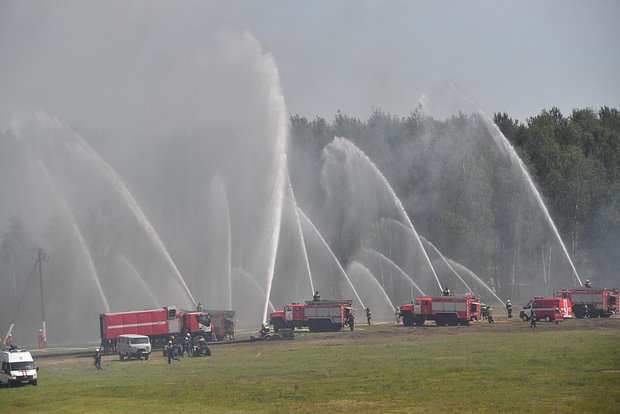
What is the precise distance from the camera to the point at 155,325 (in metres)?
90.4

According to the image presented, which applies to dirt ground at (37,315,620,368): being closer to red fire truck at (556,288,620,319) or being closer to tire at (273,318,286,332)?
red fire truck at (556,288,620,319)

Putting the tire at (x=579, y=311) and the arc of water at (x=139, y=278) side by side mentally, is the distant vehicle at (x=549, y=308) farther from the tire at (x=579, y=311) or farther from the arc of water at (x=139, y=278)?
the arc of water at (x=139, y=278)

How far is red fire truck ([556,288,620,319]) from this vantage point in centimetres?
9762

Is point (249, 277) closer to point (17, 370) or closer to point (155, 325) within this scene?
point (155, 325)

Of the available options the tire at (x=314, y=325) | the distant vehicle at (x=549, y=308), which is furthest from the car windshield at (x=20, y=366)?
the distant vehicle at (x=549, y=308)

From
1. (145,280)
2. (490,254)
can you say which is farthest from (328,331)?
(490,254)

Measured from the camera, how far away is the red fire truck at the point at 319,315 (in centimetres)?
9681

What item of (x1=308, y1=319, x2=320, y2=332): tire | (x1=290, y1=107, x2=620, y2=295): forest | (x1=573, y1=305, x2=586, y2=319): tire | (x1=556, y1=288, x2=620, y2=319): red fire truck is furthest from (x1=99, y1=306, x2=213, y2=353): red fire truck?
(x1=290, y1=107, x2=620, y2=295): forest

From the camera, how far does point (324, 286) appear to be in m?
150

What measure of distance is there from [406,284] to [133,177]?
51343 mm

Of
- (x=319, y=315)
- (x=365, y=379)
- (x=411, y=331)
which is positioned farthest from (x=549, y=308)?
(x=365, y=379)

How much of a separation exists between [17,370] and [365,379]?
24415 millimetres

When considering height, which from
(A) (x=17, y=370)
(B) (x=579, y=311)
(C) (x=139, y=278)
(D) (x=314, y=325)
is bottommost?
(A) (x=17, y=370)

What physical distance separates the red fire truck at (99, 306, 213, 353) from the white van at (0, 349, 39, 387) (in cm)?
2796
